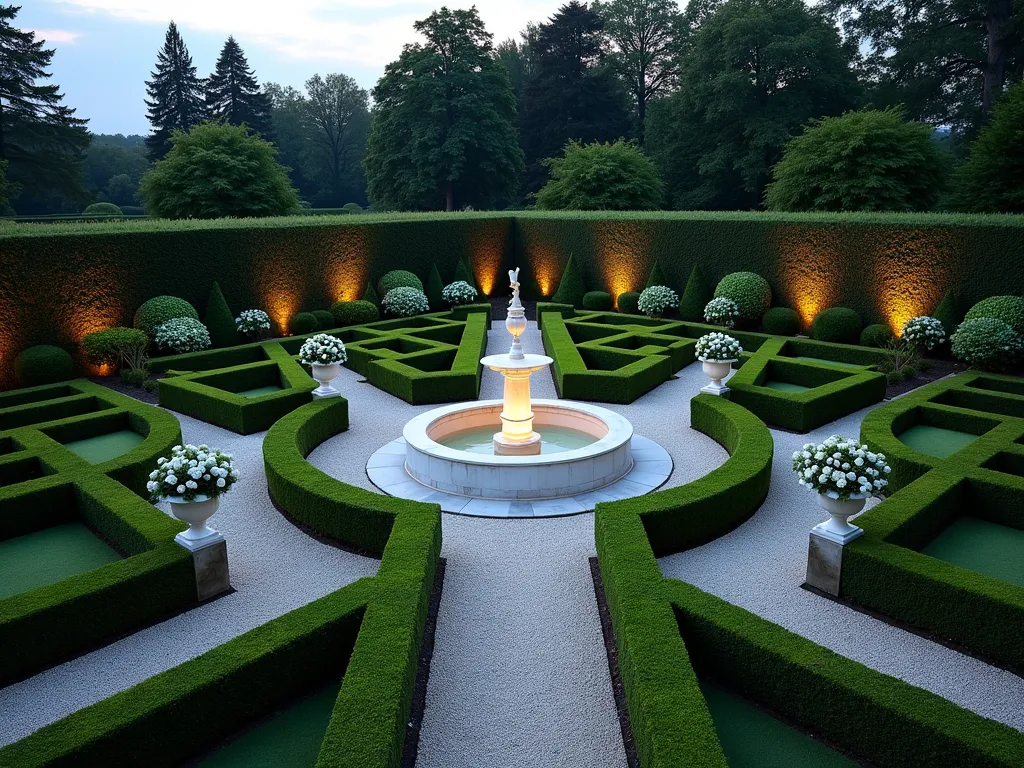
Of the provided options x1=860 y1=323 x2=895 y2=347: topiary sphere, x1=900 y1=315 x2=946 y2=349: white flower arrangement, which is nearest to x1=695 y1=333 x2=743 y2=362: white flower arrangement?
x1=900 y1=315 x2=946 y2=349: white flower arrangement

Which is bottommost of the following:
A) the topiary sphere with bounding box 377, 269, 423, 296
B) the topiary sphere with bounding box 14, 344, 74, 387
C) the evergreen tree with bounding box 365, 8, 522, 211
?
the topiary sphere with bounding box 14, 344, 74, 387

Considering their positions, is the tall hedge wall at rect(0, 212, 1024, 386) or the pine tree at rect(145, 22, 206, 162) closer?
the tall hedge wall at rect(0, 212, 1024, 386)

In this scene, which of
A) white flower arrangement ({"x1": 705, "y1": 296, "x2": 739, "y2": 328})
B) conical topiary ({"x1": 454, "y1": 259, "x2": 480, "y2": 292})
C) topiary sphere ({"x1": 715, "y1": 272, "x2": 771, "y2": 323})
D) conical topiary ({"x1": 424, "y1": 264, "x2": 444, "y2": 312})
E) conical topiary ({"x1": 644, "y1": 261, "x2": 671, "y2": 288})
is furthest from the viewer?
conical topiary ({"x1": 454, "y1": 259, "x2": 480, "y2": 292})

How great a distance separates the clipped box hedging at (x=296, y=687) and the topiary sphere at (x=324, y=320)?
15.6m

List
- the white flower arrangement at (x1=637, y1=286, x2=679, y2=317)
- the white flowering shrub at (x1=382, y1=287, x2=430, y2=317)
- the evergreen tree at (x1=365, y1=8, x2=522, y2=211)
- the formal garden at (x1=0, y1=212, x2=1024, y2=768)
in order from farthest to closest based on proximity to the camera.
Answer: the evergreen tree at (x1=365, y1=8, x2=522, y2=211)
the white flowering shrub at (x1=382, y1=287, x2=430, y2=317)
the white flower arrangement at (x1=637, y1=286, x2=679, y2=317)
the formal garden at (x1=0, y1=212, x2=1024, y2=768)

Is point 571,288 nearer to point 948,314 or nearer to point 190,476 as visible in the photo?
point 948,314

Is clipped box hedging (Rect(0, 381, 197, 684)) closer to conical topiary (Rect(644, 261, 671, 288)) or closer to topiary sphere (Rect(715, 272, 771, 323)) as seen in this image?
topiary sphere (Rect(715, 272, 771, 323))

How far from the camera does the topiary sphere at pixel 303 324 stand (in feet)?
72.5

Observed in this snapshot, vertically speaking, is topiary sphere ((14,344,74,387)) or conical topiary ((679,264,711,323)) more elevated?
conical topiary ((679,264,711,323))

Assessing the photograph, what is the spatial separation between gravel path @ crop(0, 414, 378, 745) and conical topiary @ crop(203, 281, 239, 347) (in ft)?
34.3

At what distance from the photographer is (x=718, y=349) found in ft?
47.5

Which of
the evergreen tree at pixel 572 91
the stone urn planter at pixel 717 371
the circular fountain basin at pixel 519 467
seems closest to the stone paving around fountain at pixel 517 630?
the circular fountain basin at pixel 519 467

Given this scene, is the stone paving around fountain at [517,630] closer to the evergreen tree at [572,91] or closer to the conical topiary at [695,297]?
the conical topiary at [695,297]

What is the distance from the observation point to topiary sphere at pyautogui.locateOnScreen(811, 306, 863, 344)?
19.9 metres
